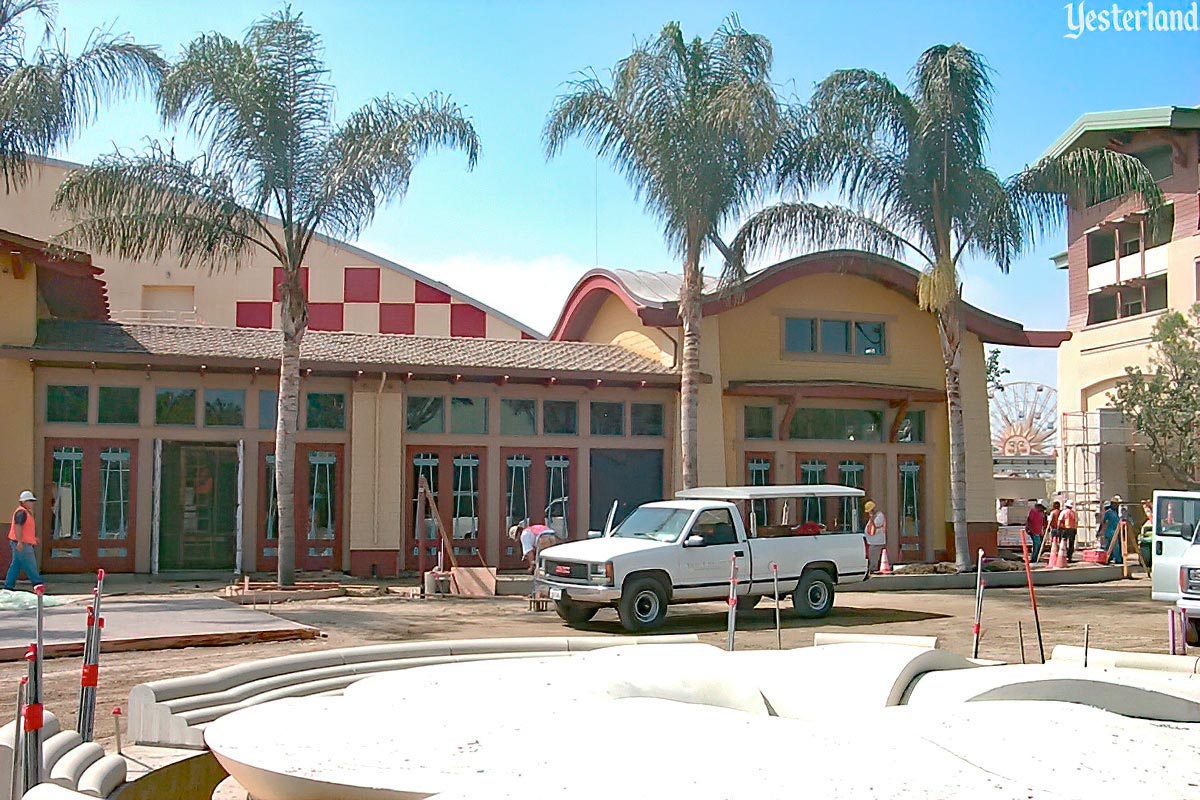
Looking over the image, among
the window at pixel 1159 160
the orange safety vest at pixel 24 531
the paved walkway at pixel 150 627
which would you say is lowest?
the paved walkway at pixel 150 627

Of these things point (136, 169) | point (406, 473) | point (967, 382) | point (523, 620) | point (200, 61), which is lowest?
point (523, 620)

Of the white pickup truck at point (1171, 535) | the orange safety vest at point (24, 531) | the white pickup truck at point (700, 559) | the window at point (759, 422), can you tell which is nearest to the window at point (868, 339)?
the window at point (759, 422)

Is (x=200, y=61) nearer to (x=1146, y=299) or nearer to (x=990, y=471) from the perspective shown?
(x=990, y=471)

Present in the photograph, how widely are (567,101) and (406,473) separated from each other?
788 centimetres

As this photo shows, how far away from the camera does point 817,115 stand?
76.1 feet

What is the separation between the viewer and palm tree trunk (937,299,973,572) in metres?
24.5

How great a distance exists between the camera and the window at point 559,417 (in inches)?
969

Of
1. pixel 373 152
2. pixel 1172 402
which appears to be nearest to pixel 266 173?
pixel 373 152

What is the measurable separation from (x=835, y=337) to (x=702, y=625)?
1231 cm

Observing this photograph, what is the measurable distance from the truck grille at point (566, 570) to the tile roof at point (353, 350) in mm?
7637

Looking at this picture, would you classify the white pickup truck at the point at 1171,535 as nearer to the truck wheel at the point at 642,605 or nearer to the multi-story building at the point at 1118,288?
the truck wheel at the point at 642,605

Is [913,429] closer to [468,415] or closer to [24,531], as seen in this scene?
[468,415]

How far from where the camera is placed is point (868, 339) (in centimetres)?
2756

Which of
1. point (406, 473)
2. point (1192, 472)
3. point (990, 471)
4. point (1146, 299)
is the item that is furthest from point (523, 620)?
point (1146, 299)
